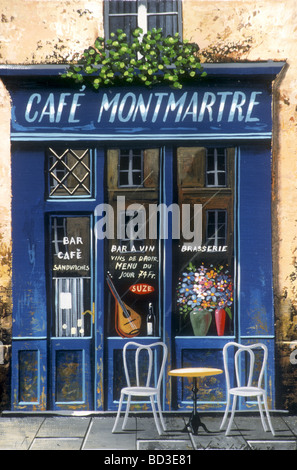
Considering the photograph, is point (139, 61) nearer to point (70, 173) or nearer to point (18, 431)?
point (70, 173)

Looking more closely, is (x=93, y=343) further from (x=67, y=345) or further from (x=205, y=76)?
(x=205, y=76)

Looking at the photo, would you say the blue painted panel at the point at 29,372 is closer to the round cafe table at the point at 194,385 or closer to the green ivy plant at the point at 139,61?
the round cafe table at the point at 194,385

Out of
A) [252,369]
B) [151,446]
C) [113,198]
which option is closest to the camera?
[151,446]

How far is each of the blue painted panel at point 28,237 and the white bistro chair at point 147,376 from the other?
1.22 m

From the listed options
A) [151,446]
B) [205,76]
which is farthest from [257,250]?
[151,446]

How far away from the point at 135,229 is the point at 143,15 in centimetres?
272

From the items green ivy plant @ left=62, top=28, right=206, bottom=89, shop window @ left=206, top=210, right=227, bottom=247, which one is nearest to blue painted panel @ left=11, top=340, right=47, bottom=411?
shop window @ left=206, top=210, right=227, bottom=247

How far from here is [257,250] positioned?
322 inches

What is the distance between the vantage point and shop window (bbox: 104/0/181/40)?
26.8 ft

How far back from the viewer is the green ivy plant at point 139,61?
798cm

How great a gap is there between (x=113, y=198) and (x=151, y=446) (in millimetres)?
3086

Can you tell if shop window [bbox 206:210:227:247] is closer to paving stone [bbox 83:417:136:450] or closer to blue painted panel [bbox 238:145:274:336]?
blue painted panel [bbox 238:145:274:336]

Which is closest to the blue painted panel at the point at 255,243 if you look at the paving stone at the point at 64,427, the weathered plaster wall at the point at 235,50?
the weathered plaster wall at the point at 235,50

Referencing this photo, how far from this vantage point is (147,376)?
811 centimetres
